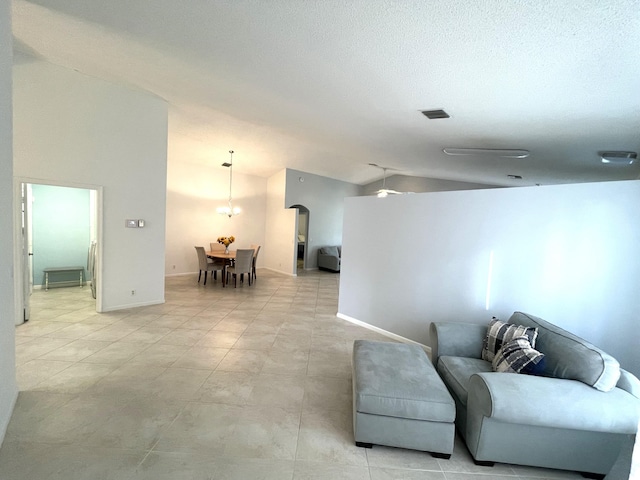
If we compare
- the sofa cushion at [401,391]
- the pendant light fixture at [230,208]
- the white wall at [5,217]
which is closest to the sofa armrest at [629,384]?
the sofa cushion at [401,391]

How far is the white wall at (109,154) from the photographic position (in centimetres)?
389

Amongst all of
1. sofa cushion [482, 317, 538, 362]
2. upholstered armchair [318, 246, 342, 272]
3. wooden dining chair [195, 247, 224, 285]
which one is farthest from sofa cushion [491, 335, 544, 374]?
upholstered armchair [318, 246, 342, 272]

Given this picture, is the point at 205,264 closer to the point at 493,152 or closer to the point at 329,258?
the point at 329,258

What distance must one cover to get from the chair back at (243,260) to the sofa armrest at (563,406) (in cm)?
592

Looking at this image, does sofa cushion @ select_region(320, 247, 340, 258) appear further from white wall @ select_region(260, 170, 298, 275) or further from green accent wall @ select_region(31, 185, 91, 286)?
green accent wall @ select_region(31, 185, 91, 286)

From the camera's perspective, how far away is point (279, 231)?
920 centimetres

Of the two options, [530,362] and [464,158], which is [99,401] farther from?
[464,158]

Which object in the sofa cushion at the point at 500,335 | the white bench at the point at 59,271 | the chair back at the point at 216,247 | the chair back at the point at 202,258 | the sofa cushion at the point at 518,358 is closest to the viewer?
the sofa cushion at the point at 518,358

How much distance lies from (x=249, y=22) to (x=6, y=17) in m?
1.66

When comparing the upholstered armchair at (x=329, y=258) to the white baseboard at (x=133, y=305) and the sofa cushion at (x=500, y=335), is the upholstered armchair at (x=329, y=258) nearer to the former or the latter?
the white baseboard at (x=133, y=305)

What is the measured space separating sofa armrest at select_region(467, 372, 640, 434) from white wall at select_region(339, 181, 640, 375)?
110 centimetres

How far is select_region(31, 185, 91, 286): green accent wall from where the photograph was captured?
5.84 metres

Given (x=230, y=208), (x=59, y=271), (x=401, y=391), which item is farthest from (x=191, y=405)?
(x=230, y=208)

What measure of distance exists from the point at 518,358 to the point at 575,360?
0.34m
